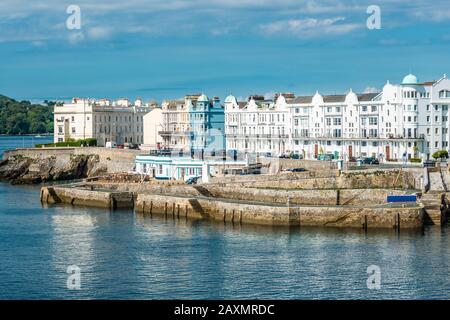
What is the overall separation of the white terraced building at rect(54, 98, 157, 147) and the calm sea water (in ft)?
151

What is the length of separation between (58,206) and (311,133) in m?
25.0

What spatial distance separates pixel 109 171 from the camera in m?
80.4

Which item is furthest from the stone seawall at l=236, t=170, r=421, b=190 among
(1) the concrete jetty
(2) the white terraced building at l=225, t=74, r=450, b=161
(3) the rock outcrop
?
(3) the rock outcrop

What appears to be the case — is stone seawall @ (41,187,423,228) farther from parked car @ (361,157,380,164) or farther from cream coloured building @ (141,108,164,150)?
cream coloured building @ (141,108,164,150)

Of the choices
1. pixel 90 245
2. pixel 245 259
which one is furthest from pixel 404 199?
pixel 90 245

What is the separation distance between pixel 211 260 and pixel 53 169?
50047 mm

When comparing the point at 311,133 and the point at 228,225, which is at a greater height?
the point at 311,133

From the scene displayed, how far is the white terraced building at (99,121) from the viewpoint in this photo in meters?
95.9

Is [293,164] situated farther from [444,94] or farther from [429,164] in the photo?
[444,94]

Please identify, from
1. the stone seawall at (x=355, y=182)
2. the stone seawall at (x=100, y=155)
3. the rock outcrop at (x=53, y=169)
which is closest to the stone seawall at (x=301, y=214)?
the stone seawall at (x=355, y=182)

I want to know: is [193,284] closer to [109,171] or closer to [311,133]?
[311,133]

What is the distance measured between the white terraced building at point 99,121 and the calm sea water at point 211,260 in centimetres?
4606

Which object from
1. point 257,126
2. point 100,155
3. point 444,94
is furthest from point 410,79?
point 100,155
